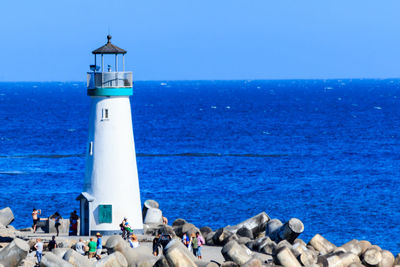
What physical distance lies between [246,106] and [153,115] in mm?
39101

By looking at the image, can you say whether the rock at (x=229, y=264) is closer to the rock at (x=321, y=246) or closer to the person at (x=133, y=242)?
the person at (x=133, y=242)

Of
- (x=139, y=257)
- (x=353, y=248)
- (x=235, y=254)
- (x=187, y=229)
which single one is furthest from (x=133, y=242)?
(x=353, y=248)

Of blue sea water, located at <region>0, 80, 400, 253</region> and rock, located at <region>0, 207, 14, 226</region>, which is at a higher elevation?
rock, located at <region>0, 207, 14, 226</region>

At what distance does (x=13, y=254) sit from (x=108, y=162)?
760 centimetres

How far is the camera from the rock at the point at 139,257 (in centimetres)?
2743

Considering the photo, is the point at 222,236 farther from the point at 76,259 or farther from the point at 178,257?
the point at 76,259

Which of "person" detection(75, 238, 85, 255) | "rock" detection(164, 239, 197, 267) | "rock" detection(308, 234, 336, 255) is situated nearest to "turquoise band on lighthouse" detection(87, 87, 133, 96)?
"person" detection(75, 238, 85, 255)

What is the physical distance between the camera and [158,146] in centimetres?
9369

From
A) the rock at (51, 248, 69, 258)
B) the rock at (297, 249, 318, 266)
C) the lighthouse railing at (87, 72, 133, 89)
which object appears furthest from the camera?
the lighthouse railing at (87, 72, 133, 89)

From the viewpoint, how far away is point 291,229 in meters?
34.3

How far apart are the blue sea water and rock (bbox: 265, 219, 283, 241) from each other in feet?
31.5

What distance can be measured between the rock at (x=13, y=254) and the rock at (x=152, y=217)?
38.5 ft

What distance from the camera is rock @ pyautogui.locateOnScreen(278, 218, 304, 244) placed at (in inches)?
1347

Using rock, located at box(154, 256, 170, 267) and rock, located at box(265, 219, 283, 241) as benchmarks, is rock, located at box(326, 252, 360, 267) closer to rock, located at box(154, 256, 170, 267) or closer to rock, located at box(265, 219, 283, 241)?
rock, located at box(265, 219, 283, 241)
